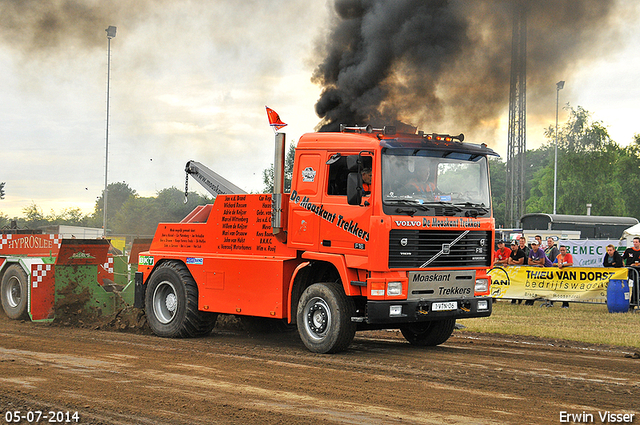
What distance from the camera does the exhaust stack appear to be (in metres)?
9.73

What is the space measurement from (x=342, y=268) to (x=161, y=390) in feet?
10.4

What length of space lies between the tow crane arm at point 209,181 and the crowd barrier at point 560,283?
26.0 feet

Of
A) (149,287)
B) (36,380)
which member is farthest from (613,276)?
(36,380)

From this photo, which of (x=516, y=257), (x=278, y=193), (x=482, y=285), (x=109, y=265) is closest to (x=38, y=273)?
(x=109, y=265)

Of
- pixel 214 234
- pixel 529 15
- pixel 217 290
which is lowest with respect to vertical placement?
pixel 217 290

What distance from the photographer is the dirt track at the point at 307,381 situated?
582cm

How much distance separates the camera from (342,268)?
895 centimetres

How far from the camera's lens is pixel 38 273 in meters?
12.5

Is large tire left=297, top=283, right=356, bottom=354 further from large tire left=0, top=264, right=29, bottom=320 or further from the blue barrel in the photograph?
the blue barrel

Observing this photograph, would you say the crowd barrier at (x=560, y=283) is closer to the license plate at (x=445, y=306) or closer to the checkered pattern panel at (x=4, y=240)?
the license plate at (x=445, y=306)

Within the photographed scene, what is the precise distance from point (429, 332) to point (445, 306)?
132 cm

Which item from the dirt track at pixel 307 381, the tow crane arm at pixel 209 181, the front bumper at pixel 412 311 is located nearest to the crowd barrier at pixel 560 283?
the dirt track at pixel 307 381

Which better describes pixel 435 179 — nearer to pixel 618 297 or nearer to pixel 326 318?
pixel 326 318

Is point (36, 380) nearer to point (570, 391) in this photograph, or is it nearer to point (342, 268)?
point (342, 268)
